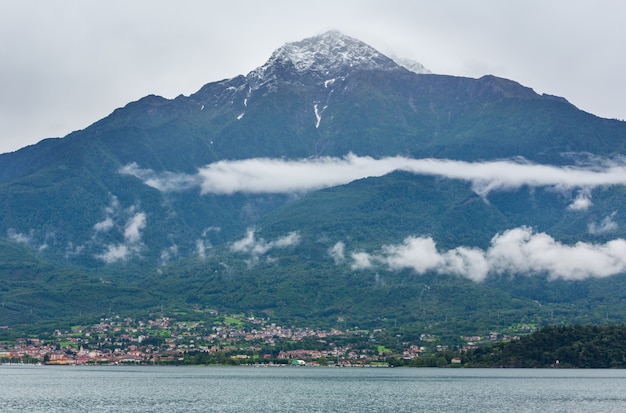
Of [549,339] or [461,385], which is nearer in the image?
[461,385]

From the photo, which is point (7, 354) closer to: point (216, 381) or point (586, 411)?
point (216, 381)

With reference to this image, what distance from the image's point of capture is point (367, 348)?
19738 cm

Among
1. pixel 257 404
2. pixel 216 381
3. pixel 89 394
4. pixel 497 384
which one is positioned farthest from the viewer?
pixel 216 381

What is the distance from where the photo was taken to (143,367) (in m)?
193

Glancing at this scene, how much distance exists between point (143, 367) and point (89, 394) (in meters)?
79.1

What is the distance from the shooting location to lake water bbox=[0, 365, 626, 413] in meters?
97.9

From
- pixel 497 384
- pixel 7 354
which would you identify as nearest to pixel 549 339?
pixel 497 384

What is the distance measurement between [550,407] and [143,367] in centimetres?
11121

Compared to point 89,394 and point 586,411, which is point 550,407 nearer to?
point 586,411

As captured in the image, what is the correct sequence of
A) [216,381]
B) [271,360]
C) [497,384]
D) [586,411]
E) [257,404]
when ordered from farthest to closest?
[271,360]
[216,381]
[497,384]
[257,404]
[586,411]

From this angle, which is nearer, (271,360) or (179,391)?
(179,391)

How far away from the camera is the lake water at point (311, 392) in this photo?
321 feet

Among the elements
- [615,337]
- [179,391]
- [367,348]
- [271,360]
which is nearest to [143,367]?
[271,360]

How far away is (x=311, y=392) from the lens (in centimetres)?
12000
